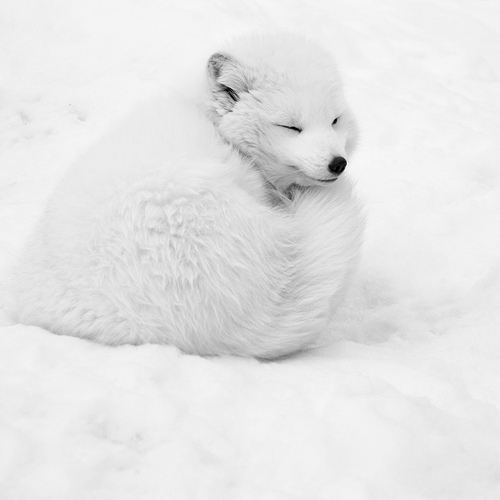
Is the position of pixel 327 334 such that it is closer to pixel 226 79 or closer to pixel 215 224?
pixel 215 224

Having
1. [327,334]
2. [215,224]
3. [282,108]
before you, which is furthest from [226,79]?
[327,334]

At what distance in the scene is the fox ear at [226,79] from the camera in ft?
11.1

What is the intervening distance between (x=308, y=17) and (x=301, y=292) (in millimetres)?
4826

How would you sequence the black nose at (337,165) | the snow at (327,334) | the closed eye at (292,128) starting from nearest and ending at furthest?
the snow at (327,334) < the black nose at (337,165) < the closed eye at (292,128)

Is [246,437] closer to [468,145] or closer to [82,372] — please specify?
[82,372]

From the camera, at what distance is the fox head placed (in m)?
3.28

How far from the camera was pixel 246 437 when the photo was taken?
2.32 m

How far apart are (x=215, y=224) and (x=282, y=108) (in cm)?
75

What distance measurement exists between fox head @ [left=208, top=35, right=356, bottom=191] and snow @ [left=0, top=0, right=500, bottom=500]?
45cm

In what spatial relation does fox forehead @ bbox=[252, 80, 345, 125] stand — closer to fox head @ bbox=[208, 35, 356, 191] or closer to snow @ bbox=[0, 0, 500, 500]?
fox head @ bbox=[208, 35, 356, 191]

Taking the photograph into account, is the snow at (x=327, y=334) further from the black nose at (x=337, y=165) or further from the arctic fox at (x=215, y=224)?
the black nose at (x=337, y=165)

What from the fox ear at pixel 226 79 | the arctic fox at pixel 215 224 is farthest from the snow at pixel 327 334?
the fox ear at pixel 226 79

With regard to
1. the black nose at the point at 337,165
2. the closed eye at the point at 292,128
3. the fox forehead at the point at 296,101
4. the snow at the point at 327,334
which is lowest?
the snow at the point at 327,334

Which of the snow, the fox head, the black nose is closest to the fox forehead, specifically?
the fox head
